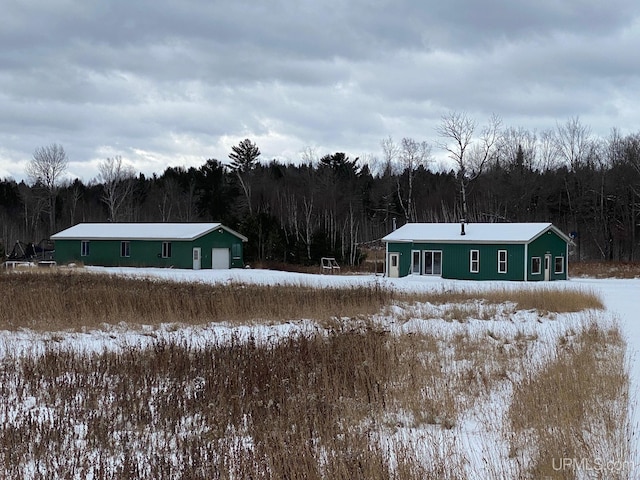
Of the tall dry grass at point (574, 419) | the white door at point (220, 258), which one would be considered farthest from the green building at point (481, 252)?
the tall dry grass at point (574, 419)

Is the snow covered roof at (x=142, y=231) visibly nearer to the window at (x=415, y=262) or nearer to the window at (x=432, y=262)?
the window at (x=415, y=262)

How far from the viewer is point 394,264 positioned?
37.5m

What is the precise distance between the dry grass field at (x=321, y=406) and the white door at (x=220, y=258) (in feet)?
101

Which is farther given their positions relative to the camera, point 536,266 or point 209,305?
point 536,266

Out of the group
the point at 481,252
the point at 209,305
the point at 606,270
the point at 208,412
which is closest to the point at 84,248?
the point at 481,252

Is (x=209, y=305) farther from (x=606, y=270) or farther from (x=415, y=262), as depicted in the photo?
(x=606, y=270)

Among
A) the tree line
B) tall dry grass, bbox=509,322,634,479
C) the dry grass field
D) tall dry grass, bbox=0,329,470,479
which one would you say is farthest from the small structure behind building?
tall dry grass, bbox=509,322,634,479

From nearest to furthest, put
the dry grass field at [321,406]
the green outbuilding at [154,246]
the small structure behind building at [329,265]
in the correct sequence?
the dry grass field at [321,406] < the green outbuilding at [154,246] < the small structure behind building at [329,265]

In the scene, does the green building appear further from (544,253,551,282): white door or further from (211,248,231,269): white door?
(211,248,231,269): white door

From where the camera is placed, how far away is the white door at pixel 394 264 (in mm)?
37250

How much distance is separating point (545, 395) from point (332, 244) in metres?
42.8

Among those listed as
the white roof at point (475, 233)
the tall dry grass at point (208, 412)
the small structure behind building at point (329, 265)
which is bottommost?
the tall dry grass at point (208, 412)

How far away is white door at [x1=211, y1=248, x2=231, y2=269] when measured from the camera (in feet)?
139

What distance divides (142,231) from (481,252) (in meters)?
23.3
